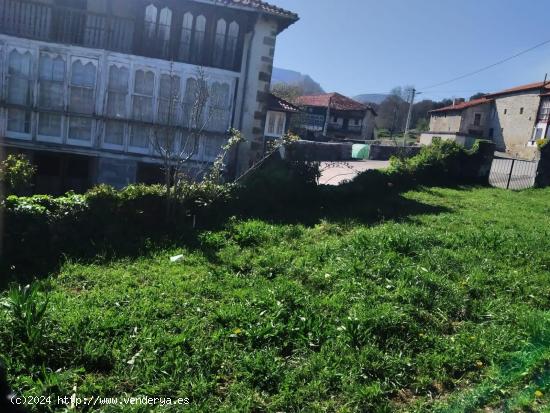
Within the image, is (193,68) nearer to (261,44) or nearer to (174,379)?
(261,44)

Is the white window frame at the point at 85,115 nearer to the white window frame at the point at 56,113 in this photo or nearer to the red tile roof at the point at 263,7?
the white window frame at the point at 56,113

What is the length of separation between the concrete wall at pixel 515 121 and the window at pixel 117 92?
37995 millimetres

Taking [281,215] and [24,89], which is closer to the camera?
[281,215]

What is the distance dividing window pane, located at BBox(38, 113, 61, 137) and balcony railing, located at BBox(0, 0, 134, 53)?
199cm

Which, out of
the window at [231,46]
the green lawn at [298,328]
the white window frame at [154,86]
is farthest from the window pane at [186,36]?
the green lawn at [298,328]

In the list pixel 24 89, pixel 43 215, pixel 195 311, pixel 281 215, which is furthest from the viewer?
pixel 24 89

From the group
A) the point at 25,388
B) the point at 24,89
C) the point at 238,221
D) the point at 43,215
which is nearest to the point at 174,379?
the point at 25,388

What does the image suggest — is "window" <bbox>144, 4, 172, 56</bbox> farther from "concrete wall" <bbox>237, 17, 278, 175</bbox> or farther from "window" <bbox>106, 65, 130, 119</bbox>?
"concrete wall" <bbox>237, 17, 278, 175</bbox>

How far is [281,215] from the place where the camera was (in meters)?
9.43

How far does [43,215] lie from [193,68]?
23.8 feet

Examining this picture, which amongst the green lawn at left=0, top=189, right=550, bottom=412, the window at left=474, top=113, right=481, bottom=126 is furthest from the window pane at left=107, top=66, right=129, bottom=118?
the window at left=474, top=113, right=481, bottom=126

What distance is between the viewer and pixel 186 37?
42.5ft

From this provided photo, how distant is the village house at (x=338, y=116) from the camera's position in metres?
57.8

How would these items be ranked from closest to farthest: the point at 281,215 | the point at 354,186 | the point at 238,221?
the point at 238,221
the point at 281,215
the point at 354,186
